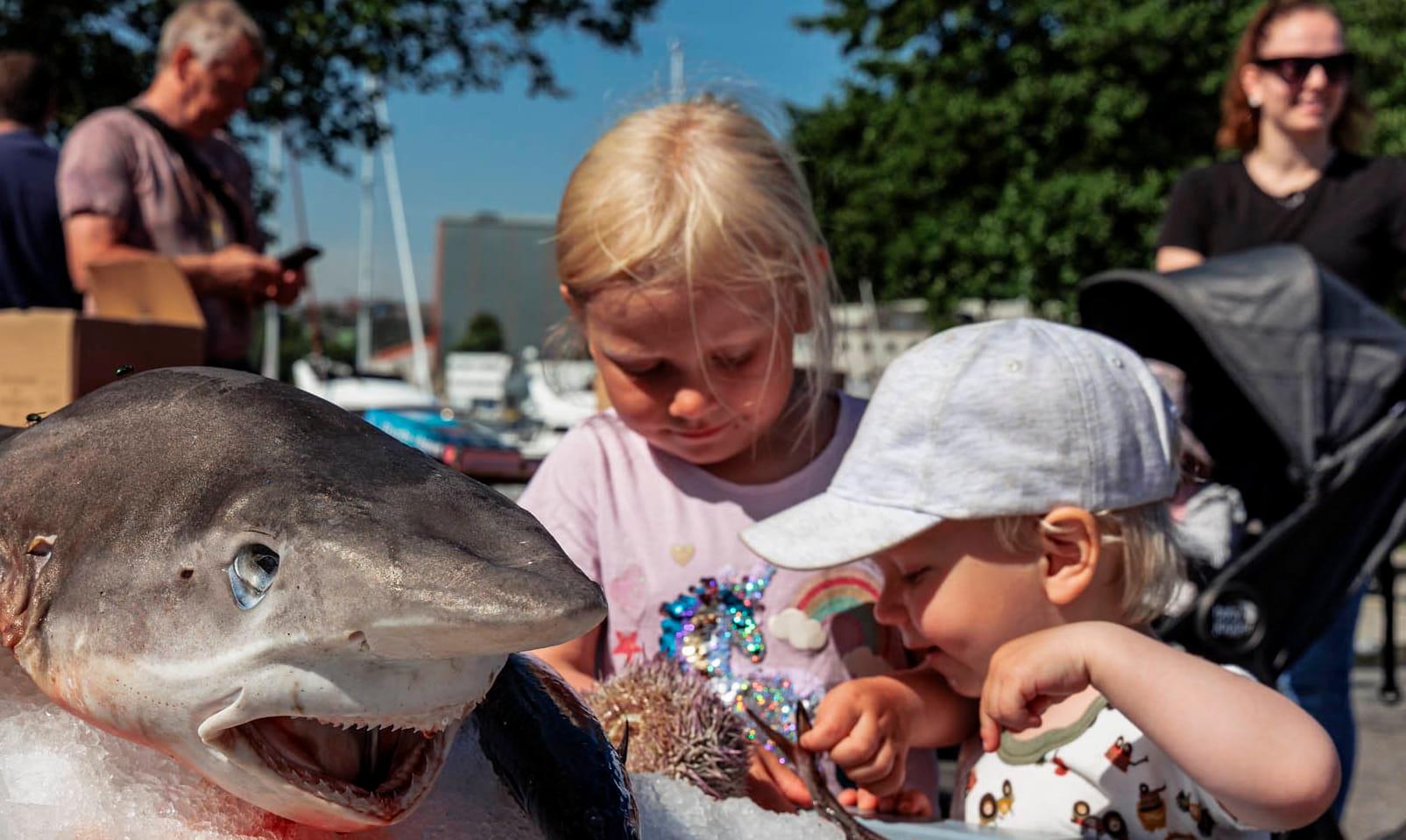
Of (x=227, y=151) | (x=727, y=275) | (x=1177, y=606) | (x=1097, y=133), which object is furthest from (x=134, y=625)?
(x=1097, y=133)

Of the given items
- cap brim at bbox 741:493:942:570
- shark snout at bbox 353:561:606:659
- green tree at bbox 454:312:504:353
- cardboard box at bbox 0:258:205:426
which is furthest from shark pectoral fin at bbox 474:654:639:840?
green tree at bbox 454:312:504:353

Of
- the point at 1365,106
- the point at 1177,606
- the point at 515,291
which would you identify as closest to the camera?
the point at 1177,606

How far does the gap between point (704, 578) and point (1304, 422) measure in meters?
1.51

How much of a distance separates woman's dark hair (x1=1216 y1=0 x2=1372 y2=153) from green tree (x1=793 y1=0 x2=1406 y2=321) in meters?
9.88

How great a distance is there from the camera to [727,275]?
5.63 ft

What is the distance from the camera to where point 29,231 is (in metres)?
3.24

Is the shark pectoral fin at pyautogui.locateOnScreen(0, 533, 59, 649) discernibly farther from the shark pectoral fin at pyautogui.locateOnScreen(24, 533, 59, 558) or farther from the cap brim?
the cap brim

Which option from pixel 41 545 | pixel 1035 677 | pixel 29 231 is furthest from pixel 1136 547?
pixel 29 231

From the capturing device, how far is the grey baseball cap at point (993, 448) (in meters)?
1.45

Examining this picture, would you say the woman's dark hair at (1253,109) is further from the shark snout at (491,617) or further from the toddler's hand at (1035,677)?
the shark snout at (491,617)

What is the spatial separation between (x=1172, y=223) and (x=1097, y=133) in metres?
11.4

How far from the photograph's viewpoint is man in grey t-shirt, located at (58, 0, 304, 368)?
9.22ft

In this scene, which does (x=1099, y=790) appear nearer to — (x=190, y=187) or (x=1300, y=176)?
(x=1300, y=176)

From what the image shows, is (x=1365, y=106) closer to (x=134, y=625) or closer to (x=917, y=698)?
(x=917, y=698)
